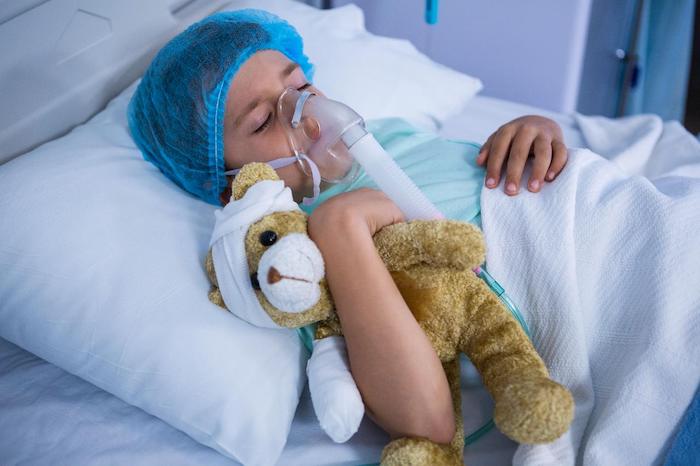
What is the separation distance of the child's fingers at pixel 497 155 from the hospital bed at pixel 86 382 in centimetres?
33

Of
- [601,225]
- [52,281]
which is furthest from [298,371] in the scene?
[601,225]

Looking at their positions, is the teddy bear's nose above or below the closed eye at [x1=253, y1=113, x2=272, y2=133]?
below

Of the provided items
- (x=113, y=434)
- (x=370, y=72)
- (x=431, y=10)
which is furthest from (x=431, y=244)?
(x=431, y=10)

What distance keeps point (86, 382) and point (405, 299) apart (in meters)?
0.56

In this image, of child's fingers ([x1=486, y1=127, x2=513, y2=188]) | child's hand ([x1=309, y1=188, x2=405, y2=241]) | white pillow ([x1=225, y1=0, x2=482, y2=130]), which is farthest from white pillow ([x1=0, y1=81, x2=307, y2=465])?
white pillow ([x1=225, y1=0, x2=482, y2=130])

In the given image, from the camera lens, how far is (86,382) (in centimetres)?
102

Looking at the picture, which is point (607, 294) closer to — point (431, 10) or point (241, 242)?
point (241, 242)

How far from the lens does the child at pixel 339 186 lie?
2.62 ft

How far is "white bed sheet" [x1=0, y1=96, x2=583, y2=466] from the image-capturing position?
910 millimetres

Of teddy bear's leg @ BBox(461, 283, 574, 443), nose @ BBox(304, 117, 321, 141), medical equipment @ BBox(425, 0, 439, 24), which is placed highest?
medical equipment @ BBox(425, 0, 439, 24)

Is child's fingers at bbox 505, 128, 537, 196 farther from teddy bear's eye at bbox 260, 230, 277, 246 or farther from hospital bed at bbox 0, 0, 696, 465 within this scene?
teddy bear's eye at bbox 260, 230, 277, 246

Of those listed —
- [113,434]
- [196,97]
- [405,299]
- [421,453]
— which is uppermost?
[196,97]

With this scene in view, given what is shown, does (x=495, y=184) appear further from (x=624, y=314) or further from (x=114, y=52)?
(x=114, y=52)

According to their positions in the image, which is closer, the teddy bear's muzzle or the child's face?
the teddy bear's muzzle
